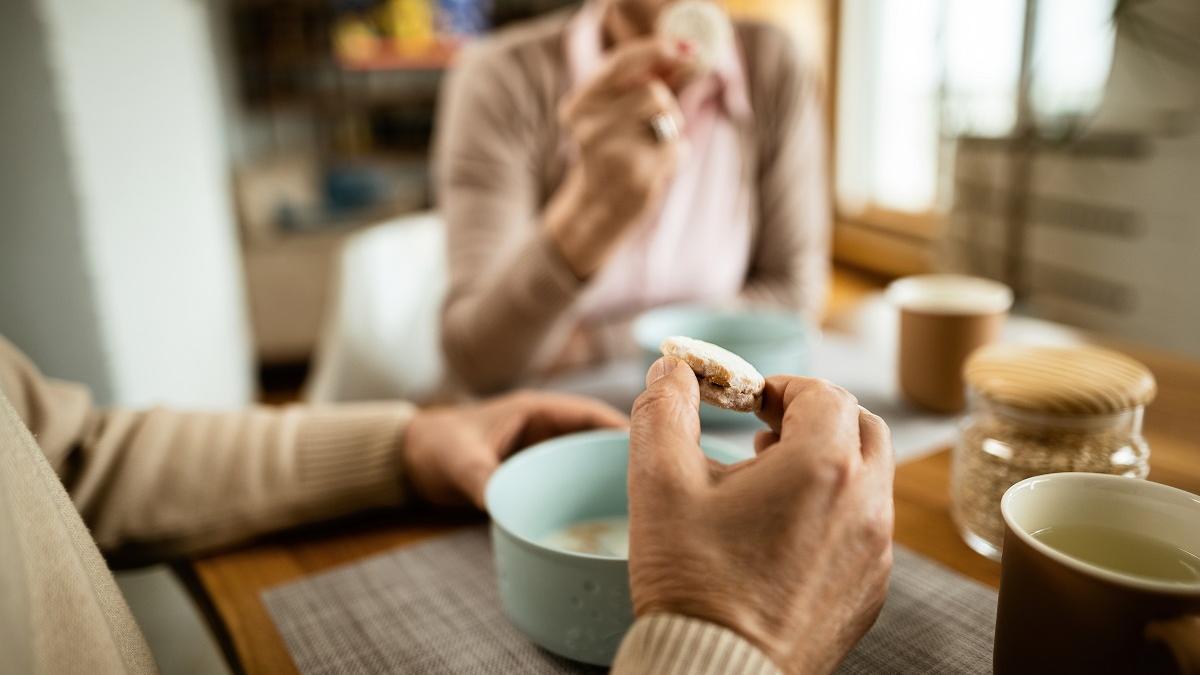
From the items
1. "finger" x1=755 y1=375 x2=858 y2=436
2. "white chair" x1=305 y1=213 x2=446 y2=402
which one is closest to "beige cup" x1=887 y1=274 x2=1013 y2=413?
"finger" x1=755 y1=375 x2=858 y2=436

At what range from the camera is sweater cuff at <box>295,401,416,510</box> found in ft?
2.11

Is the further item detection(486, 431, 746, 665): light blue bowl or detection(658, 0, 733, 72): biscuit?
detection(658, 0, 733, 72): biscuit

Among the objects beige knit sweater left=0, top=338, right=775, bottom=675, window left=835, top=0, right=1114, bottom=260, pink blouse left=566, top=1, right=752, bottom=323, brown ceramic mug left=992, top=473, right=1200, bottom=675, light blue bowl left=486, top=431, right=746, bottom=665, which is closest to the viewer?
brown ceramic mug left=992, top=473, right=1200, bottom=675

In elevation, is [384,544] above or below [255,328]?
above

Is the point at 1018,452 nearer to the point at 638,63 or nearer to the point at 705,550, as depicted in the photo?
the point at 705,550

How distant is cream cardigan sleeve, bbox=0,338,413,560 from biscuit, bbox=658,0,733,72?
52 cm

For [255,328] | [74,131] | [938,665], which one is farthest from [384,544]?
[255,328]

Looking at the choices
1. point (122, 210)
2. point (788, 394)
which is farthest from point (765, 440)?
point (122, 210)

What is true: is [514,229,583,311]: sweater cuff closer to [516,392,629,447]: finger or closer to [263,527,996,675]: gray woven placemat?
[516,392,629,447]: finger

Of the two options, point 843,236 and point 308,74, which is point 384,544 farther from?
point 308,74

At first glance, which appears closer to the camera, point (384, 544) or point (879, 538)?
point (879, 538)

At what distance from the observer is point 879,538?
1.08 ft

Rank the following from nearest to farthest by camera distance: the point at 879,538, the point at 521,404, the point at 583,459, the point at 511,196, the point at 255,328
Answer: the point at 879,538
the point at 583,459
the point at 521,404
the point at 511,196
the point at 255,328

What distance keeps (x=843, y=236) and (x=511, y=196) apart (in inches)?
94.1
